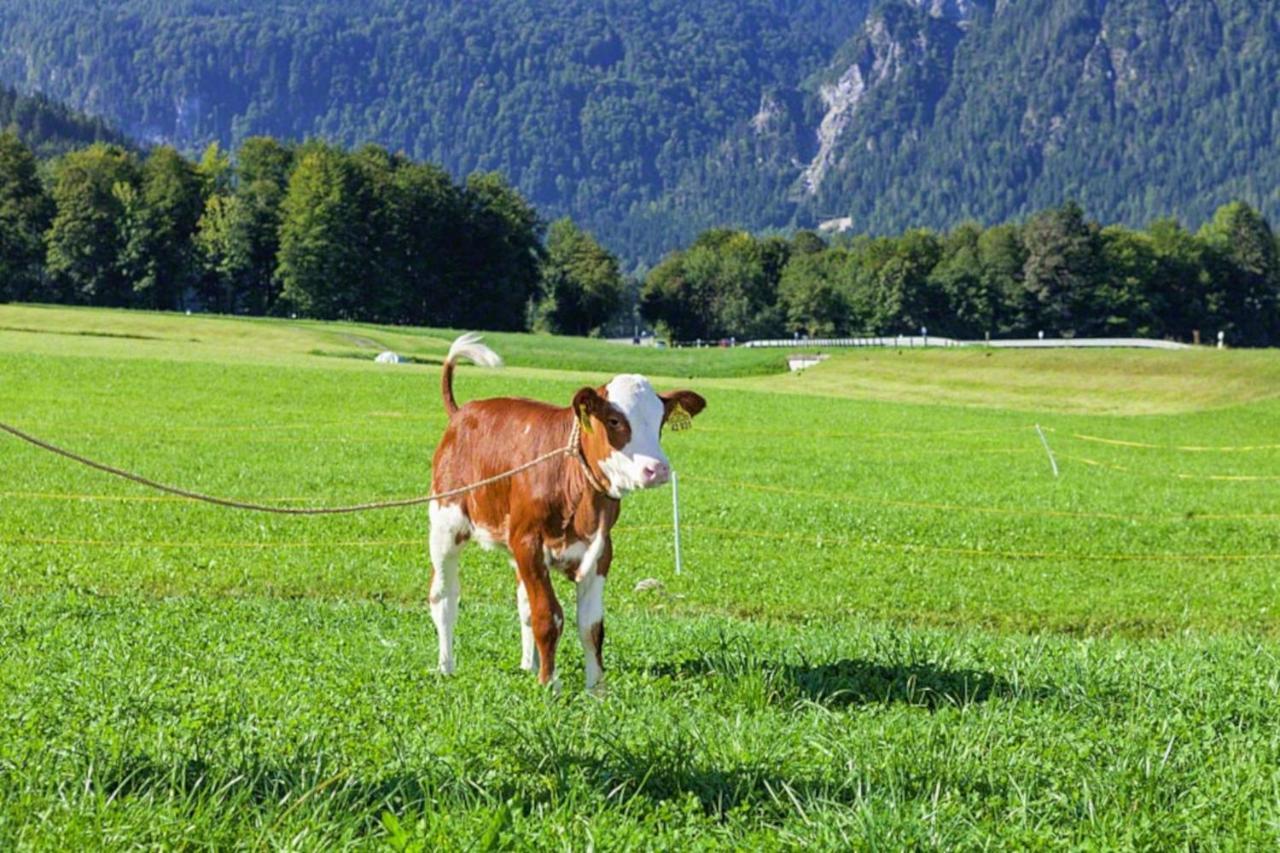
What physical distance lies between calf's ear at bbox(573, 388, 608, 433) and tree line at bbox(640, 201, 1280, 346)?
16286 centimetres

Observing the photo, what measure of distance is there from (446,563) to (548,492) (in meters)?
1.35

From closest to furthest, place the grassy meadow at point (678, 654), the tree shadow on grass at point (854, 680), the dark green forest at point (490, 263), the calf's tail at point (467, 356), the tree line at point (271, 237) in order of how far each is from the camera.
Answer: the grassy meadow at point (678, 654), the tree shadow on grass at point (854, 680), the calf's tail at point (467, 356), the tree line at point (271, 237), the dark green forest at point (490, 263)

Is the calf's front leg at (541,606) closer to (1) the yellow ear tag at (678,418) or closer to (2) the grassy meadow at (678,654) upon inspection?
(2) the grassy meadow at (678,654)

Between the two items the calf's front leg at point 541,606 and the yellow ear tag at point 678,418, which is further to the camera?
the yellow ear tag at point 678,418

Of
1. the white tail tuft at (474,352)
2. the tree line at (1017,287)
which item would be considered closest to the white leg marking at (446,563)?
the white tail tuft at (474,352)

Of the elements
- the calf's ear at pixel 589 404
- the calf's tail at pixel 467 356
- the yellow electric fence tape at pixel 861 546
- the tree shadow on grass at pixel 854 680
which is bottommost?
the yellow electric fence tape at pixel 861 546

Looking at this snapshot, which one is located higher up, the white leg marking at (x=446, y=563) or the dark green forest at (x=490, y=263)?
the dark green forest at (x=490, y=263)

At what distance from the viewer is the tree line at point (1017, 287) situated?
165 m

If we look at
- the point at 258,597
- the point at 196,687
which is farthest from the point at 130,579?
the point at 196,687

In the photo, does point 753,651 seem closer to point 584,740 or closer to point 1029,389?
point 584,740

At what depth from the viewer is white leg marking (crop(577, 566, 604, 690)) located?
9.62 meters

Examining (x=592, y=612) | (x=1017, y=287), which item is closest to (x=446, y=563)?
(x=592, y=612)

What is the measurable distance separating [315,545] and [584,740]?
1440cm

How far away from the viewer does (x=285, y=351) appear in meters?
74.0
